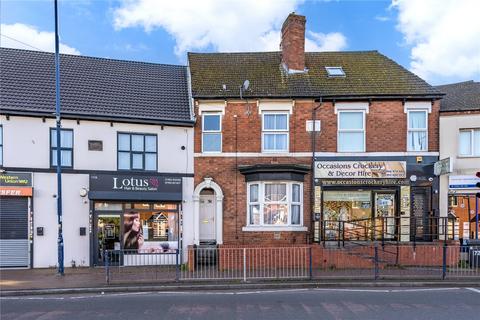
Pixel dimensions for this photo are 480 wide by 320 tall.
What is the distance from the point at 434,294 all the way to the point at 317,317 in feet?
13.5

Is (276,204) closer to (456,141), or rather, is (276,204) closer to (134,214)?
(134,214)

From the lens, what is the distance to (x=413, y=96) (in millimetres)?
16125

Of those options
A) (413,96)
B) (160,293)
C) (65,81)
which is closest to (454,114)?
(413,96)

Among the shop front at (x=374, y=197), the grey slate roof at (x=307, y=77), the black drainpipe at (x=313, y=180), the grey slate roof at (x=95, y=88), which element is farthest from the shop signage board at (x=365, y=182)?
the grey slate roof at (x=95, y=88)

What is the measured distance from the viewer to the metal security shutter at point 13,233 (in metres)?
14.6

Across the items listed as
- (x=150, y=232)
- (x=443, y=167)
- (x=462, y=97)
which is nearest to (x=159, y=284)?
(x=150, y=232)

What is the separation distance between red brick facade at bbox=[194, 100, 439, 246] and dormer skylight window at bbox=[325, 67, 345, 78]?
6.24 feet

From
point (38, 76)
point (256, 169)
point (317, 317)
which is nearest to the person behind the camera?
point (317, 317)

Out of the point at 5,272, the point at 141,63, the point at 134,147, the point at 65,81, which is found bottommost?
the point at 5,272

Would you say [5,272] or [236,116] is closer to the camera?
[5,272]

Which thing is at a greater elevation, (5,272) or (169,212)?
(169,212)

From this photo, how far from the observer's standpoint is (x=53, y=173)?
15.1 meters

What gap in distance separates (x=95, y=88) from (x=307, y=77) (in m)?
8.90

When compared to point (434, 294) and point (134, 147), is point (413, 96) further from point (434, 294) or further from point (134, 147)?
point (134, 147)
